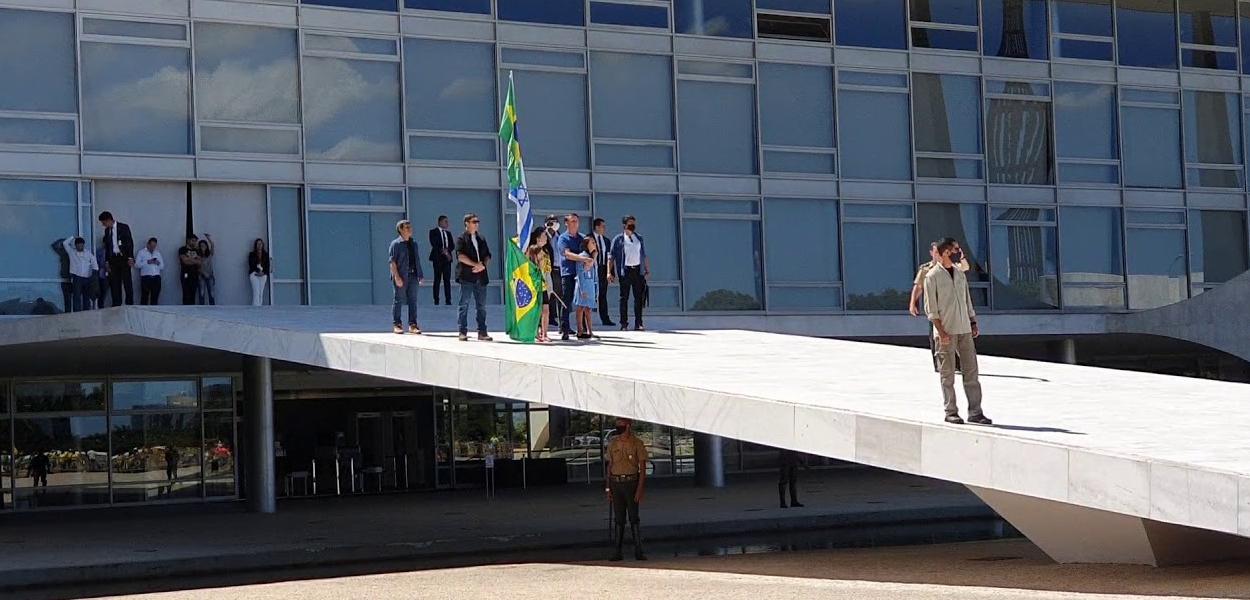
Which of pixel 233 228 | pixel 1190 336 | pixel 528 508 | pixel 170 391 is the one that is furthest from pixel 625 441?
pixel 1190 336

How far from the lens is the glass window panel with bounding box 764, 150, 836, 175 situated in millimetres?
31484

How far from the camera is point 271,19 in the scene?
2762 centimetres

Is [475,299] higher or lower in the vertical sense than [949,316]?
higher

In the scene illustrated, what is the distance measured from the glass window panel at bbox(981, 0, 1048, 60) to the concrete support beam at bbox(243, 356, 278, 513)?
15.9m

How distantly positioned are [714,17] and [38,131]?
40.6 ft

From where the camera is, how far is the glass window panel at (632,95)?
1189 inches

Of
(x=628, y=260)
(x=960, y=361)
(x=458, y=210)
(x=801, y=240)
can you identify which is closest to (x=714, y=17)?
(x=801, y=240)

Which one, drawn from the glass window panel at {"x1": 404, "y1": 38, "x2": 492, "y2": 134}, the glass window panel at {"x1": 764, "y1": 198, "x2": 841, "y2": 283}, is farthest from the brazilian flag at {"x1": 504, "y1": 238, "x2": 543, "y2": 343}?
the glass window panel at {"x1": 764, "y1": 198, "x2": 841, "y2": 283}

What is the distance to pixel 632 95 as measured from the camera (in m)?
30.5

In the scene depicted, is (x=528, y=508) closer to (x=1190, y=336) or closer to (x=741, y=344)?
(x=741, y=344)

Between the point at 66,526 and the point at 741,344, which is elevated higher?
the point at 741,344

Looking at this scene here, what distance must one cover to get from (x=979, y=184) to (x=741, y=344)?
47.1ft

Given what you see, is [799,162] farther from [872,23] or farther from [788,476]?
[788,476]

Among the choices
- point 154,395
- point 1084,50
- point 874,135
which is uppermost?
point 1084,50
